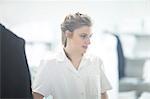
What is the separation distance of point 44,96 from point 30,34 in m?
1.34

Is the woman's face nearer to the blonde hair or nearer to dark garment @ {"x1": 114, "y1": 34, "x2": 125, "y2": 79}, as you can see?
the blonde hair

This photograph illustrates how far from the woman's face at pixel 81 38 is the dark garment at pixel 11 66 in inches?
8.5

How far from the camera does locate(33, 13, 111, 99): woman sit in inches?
45.3

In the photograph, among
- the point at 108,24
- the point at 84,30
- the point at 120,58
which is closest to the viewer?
the point at 84,30

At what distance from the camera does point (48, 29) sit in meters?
2.54

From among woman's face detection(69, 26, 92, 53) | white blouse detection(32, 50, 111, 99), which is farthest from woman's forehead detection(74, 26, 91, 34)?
white blouse detection(32, 50, 111, 99)

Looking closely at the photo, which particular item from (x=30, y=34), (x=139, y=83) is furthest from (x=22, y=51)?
(x=30, y=34)

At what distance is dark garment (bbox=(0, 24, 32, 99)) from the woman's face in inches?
8.5

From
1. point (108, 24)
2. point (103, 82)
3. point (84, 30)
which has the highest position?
point (84, 30)

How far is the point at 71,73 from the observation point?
46.7 inches

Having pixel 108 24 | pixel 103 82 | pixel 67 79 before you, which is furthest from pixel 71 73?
pixel 108 24

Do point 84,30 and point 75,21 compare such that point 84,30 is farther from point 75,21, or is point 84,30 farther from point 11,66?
point 11,66

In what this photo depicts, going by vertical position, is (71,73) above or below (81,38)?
below

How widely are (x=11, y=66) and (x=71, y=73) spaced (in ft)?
0.88
